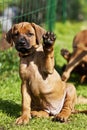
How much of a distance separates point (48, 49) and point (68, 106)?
1041mm

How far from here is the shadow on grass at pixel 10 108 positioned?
253 inches

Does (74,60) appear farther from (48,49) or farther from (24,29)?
(48,49)

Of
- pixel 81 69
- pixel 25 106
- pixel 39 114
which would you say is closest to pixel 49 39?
pixel 25 106

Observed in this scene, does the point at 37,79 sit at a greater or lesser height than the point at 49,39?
lesser

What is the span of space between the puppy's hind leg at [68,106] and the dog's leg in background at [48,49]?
62 centimetres

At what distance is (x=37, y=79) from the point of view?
614 centimetres

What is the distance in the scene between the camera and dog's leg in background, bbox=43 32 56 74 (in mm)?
5602

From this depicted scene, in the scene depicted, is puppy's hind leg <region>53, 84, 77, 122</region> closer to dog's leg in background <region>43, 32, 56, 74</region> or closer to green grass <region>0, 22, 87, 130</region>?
green grass <region>0, 22, 87, 130</region>

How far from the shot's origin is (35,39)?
20.1 feet

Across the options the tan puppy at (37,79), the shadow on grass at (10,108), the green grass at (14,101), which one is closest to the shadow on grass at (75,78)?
the green grass at (14,101)

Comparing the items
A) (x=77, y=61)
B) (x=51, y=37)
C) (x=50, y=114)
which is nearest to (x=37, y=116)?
(x=50, y=114)

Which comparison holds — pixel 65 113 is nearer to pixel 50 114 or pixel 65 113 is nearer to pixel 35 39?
pixel 50 114

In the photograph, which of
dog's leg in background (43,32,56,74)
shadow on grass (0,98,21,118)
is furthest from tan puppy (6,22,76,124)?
shadow on grass (0,98,21,118)

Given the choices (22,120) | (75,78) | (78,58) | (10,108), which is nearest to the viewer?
(22,120)
